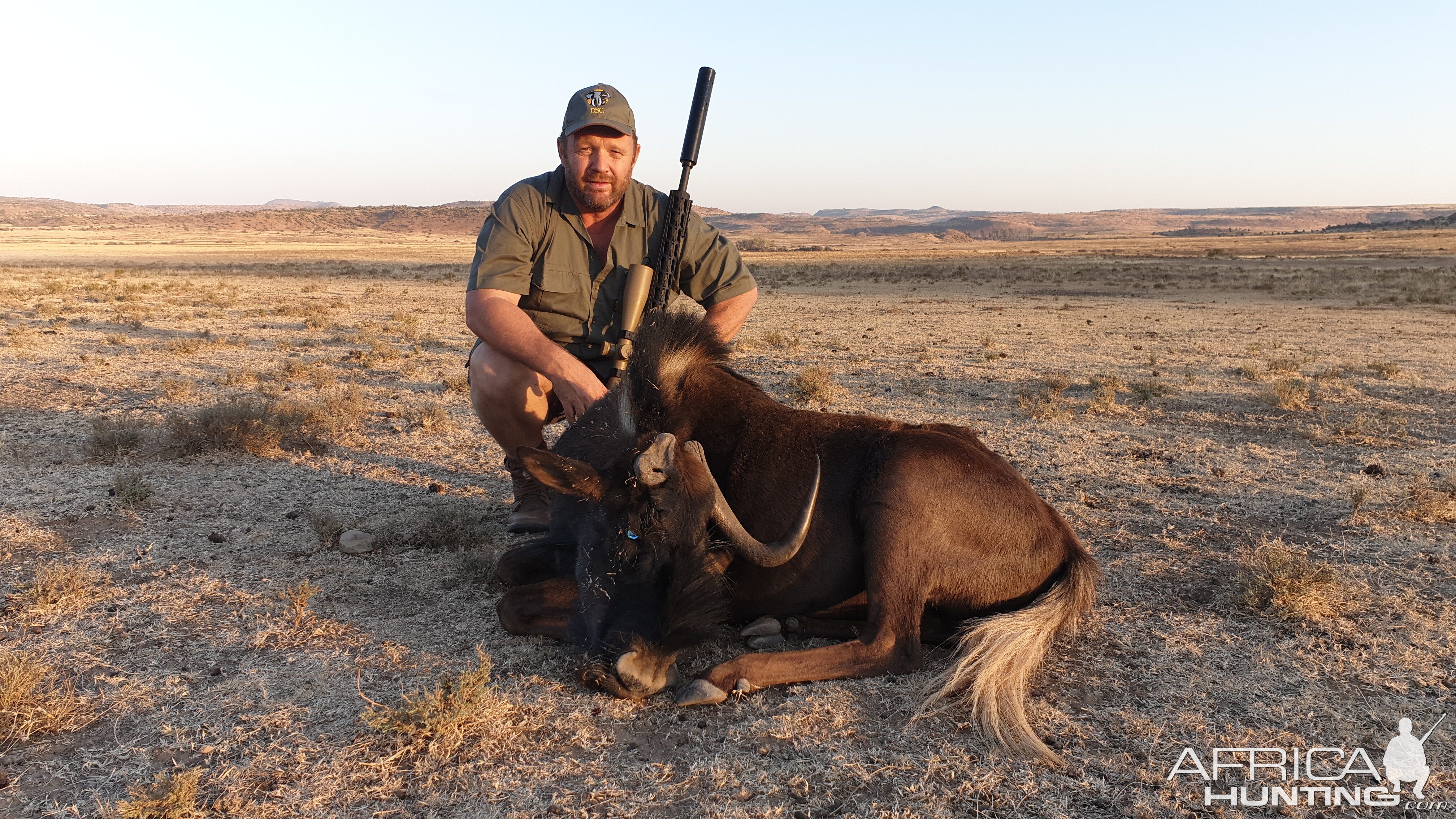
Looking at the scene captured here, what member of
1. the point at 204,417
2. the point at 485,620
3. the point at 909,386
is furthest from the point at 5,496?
the point at 909,386

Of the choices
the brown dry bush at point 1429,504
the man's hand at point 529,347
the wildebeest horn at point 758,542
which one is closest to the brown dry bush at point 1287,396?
the brown dry bush at point 1429,504

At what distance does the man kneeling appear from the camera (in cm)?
520

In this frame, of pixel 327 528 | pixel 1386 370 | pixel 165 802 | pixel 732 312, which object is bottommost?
pixel 165 802

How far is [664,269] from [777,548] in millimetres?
2662

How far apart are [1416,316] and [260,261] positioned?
58.6m

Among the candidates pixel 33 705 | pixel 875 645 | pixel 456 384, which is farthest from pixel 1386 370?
pixel 33 705

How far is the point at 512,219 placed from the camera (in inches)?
211

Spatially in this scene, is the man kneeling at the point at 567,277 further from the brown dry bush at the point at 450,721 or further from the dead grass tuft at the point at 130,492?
the dead grass tuft at the point at 130,492

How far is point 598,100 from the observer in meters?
5.30

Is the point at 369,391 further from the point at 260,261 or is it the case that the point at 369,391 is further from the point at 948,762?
the point at 260,261

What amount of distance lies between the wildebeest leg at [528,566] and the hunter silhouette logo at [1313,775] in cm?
311

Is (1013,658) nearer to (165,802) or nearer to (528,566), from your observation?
(528,566)

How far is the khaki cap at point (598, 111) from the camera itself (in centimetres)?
521

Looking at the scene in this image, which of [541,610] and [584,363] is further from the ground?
[584,363]
